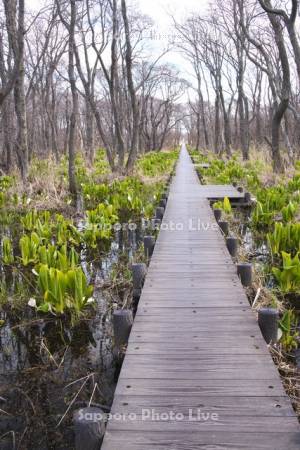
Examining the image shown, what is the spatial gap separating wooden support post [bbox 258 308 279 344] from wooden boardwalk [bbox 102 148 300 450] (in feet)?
0.21

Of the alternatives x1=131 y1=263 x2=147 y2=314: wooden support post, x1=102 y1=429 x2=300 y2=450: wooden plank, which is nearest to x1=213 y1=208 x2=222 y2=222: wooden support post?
x1=131 y1=263 x2=147 y2=314: wooden support post

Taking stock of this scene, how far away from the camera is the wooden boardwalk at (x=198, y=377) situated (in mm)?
2070

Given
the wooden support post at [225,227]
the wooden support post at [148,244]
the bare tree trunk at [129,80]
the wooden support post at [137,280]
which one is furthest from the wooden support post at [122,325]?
the bare tree trunk at [129,80]

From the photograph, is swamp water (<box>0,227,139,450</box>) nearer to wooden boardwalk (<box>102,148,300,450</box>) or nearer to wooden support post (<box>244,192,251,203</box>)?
wooden boardwalk (<box>102,148,300,450</box>)

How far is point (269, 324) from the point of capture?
2.99 meters

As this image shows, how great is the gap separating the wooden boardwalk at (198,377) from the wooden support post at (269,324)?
7 cm

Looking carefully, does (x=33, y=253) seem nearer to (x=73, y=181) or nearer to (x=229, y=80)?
(x=73, y=181)

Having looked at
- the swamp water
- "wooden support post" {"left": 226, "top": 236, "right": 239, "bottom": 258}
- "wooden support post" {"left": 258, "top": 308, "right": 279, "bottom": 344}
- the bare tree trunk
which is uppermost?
the bare tree trunk

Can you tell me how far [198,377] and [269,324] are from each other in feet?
2.43

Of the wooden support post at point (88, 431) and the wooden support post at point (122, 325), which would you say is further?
the wooden support post at point (122, 325)

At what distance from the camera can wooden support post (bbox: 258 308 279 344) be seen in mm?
2988

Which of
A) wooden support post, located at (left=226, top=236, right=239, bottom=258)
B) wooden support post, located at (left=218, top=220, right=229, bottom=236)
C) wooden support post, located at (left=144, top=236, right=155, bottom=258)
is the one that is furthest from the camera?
wooden support post, located at (left=218, top=220, right=229, bottom=236)

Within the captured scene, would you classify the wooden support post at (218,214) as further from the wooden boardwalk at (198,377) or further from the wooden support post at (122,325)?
the wooden support post at (122,325)

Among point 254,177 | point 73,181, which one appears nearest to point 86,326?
point 73,181
